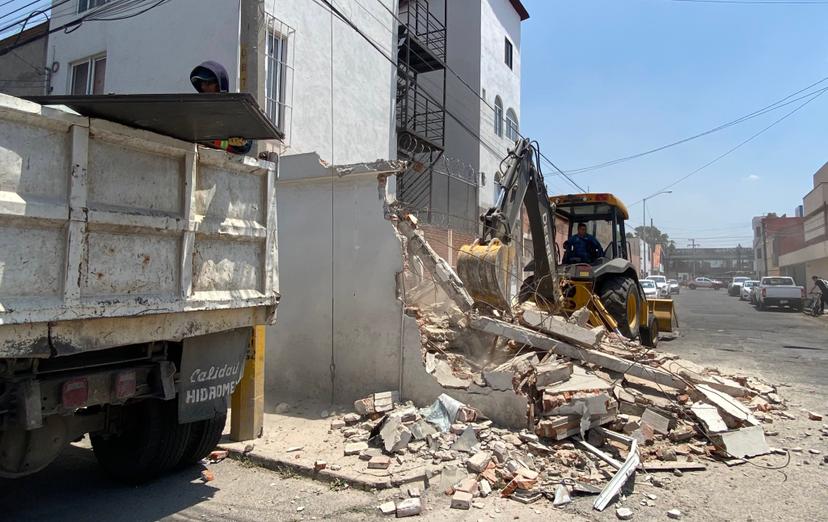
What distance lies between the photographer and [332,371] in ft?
22.2

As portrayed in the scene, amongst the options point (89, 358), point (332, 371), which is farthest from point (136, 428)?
point (332, 371)

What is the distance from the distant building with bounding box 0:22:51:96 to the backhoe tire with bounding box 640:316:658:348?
580 inches

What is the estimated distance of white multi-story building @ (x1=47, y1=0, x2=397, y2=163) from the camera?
9906 millimetres

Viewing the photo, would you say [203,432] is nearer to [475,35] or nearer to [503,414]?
[503,414]

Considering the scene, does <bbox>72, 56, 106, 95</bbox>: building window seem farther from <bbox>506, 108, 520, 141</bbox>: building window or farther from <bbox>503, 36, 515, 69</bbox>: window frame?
<bbox>503, 36, 515, 69</bbox>: window frame

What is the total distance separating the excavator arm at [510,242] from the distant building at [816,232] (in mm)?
32646

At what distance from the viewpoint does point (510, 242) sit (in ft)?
23.6

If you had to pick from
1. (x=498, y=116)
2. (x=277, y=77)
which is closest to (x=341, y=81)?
(x=277, y=77)

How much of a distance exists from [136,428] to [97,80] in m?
10.4

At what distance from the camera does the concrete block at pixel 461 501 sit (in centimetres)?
401

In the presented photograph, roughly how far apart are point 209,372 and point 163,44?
29.1 feet

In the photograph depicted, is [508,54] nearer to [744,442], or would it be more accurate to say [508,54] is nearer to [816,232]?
[744,442]

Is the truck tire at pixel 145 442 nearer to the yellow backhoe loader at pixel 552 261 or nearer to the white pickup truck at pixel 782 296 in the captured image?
the yellow backhoe loader at pixel 552 261

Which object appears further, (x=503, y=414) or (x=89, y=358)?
(x=503, y=414)
